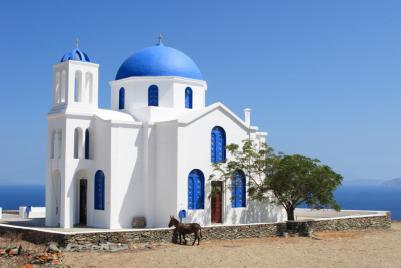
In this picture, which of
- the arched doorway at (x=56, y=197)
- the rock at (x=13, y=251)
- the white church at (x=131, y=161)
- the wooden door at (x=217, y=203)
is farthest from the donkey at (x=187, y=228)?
the arched doorway at (x=56, y=197)

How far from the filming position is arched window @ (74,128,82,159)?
27.1 metres

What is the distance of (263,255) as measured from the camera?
68.1 ft

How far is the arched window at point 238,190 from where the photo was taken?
28.6 metres

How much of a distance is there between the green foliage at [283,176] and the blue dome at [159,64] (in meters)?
5.10

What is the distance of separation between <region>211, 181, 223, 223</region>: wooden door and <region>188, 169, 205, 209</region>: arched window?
732mm

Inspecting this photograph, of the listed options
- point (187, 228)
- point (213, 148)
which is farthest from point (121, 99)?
point (187, 228)

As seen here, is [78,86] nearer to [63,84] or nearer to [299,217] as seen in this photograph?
[63,84]

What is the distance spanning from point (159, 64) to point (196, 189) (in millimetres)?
7178

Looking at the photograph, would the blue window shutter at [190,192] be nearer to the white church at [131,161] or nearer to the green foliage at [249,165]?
the white church at [131,161]

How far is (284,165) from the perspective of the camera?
26984 mm

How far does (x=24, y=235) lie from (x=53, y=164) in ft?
16.3

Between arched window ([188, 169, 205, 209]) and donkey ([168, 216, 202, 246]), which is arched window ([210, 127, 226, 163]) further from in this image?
donkey ([168, 216, 202, 246])

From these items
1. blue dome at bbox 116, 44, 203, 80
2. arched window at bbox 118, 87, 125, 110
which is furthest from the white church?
blue dome at bbox 116, 44, 203, 80

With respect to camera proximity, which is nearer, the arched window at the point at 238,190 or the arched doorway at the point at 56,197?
the arched doorway at the point at 56,197
